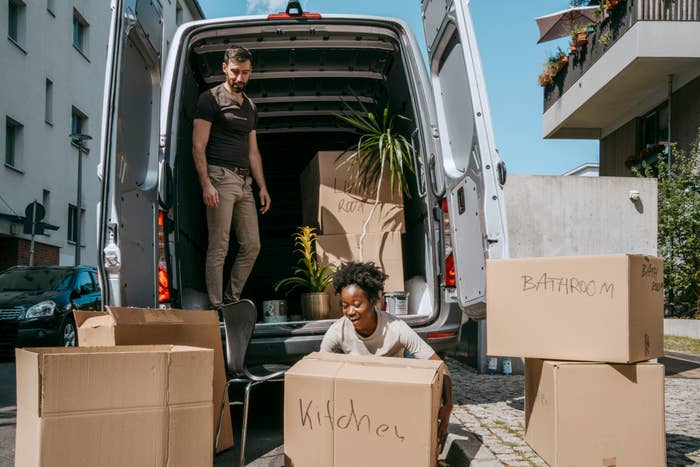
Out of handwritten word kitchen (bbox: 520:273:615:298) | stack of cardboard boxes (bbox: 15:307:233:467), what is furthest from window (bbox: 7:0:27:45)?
handwritten word kitchen (bbox: 520:273:615:298)

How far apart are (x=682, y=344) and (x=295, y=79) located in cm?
731

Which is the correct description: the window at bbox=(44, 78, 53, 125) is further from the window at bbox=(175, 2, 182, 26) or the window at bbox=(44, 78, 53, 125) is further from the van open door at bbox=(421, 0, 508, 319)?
the van open door at bbox=(421, 0, 508, 319)

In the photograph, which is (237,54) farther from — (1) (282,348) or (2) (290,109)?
(1) (282,348)

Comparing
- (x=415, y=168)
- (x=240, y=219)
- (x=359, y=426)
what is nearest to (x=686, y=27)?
(x=415, y=168)

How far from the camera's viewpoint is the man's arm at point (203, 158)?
15.9ft

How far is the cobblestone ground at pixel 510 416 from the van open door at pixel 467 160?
702 millimetres

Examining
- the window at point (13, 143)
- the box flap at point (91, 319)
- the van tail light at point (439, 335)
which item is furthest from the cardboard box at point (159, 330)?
the window at point (13, 143)

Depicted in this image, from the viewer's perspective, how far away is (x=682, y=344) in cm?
1033

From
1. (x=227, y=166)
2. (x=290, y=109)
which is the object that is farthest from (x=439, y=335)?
(x=290, y=109)

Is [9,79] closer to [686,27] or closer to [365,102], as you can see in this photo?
[365,102]

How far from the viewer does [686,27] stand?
13.7 meters

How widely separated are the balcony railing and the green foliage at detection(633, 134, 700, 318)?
2650 millimetres

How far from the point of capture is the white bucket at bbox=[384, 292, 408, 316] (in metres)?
4.86

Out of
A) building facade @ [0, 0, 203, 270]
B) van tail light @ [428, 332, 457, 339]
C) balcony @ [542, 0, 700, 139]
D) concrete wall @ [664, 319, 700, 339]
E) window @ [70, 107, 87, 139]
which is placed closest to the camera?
van tail light @ [428, 332, 457, 339]
